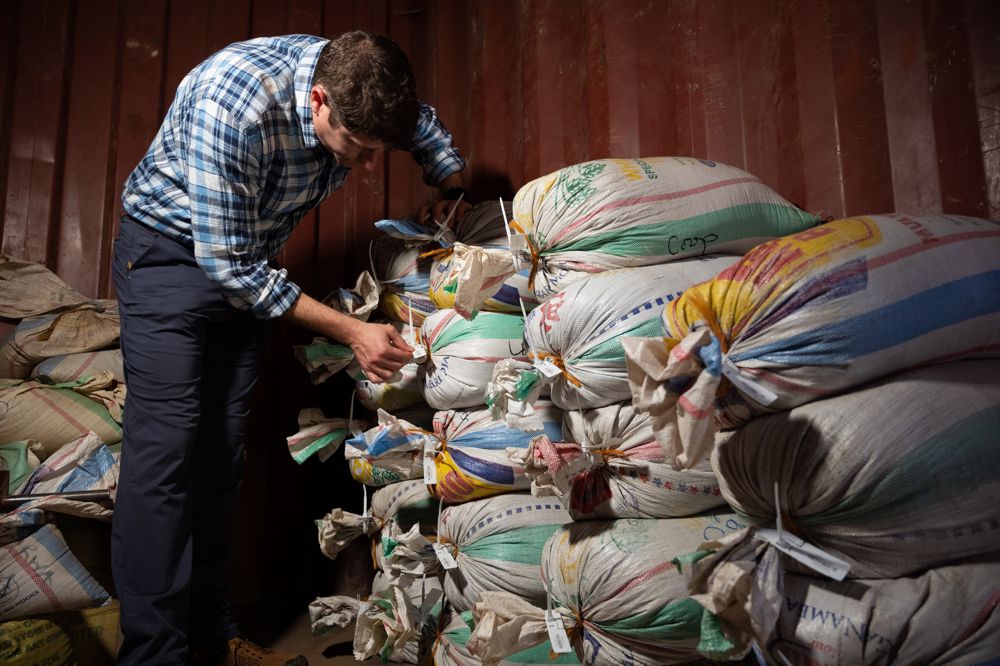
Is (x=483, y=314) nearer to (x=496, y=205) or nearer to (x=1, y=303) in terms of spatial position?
(x=496, y=205)

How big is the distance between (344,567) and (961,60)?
2.40 metres

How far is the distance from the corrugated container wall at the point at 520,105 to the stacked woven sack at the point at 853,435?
504mm

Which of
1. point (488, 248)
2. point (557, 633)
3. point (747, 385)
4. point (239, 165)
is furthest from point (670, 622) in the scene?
Answer: point (239, 165)

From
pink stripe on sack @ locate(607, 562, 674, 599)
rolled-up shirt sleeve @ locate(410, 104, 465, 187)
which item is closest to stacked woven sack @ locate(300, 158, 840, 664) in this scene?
pink stripe on sack @ locate(607, 562, 674, 599)

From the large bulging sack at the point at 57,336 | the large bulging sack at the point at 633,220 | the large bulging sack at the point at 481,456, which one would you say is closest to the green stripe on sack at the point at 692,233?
the large bulging sack at the point at 633,220

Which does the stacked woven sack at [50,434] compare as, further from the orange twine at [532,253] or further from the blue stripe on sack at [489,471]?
the orange twine at [532,253]

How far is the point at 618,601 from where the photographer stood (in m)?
1.08

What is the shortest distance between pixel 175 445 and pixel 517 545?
88 centimetres

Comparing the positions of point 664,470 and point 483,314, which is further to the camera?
point 483,314

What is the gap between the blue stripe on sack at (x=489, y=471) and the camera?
1.51 metres

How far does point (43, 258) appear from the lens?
2279 mm

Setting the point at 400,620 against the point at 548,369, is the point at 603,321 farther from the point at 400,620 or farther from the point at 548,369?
the point at 400,620

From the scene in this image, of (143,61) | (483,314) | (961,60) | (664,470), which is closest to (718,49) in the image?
(961,60)

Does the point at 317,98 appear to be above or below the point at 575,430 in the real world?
above
